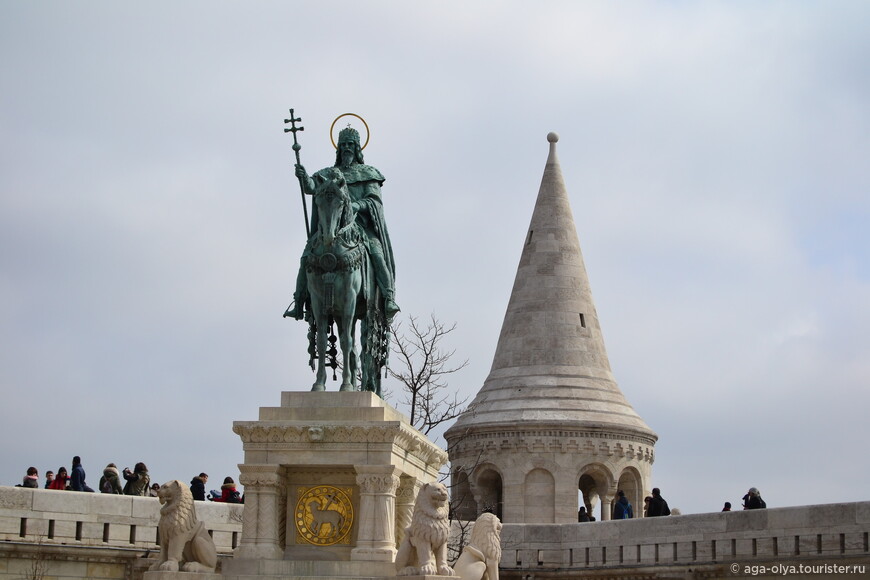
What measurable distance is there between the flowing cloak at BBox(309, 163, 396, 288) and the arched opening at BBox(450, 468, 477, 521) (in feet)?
59.0

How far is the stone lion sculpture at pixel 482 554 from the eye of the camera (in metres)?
15.0

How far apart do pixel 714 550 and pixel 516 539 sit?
4670mm

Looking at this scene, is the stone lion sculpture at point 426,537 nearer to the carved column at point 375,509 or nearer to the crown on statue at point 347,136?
the carved column at point 375,509

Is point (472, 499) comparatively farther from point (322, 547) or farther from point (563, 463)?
point (322, 547)

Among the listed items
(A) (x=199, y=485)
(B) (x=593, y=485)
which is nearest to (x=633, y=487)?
(B) (x=593, y=485)

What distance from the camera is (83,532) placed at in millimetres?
21234

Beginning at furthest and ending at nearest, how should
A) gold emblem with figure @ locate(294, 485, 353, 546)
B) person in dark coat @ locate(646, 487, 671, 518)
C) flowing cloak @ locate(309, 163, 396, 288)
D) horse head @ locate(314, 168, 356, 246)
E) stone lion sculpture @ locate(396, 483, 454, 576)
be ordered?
person in dark coat @ locate(646, 487, 671, 518)
flowing cloak @ locate(309, 163, 396, 288)
horse head @ locate(314, 168, 356, 246)
gold emblem with figure @ locate(294, 485, 353, 546)
stone lion sculpture @ locate(396, 483, 454, 576)

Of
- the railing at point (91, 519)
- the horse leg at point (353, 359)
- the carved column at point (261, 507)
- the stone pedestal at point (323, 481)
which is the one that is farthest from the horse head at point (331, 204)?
the railing at point (91, 519)

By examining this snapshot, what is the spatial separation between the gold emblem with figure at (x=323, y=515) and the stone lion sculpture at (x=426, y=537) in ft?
3.11

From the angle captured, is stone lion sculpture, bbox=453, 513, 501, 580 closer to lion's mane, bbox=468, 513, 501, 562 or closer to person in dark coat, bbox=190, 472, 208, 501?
lion's mane, bbox=468, 513, 501, 562

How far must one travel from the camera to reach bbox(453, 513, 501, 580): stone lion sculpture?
1495 centimetres

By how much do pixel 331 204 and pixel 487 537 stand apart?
329cm

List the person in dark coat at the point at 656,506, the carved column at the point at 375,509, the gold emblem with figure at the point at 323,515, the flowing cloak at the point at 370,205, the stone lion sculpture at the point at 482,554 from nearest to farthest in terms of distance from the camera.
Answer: the carved column at the point at 375,509, the stone lion sculpture at the point at 482,554, the gold emblem with figure at the point at 323,515, the flowing cloak at the point at 370,205, the person in dark coat at the point at 656,506

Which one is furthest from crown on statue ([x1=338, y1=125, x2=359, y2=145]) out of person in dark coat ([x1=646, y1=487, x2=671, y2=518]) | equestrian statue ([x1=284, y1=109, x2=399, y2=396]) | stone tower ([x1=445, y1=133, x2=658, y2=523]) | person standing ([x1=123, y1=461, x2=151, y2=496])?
stone tower ([x1=445, y1=133, x2=658, y2=523])
